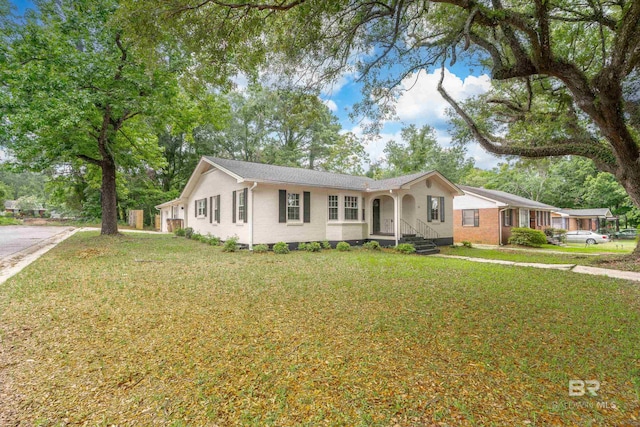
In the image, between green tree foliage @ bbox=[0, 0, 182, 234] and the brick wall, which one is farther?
the brick wall

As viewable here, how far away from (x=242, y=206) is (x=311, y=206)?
122 inches

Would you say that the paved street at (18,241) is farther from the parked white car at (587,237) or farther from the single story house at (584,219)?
the single story house at (584,219)

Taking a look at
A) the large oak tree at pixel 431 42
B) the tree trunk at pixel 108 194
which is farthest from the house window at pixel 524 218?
the tree trunk at pixel 108 194

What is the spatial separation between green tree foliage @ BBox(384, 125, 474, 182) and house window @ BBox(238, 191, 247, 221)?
2644 cm

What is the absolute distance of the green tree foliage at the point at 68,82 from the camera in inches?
435

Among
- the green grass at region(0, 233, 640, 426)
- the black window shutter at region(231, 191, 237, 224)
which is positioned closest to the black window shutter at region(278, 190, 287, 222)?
the black window shutter at region(231, 191, 237, 224)

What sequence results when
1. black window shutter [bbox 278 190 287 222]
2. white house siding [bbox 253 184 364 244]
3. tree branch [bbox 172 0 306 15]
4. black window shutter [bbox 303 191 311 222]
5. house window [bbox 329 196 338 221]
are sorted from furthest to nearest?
house window [bbox 329 196 338 221] < black window shutter [bbox 303 191 311 222] < black window shutter [bbox 278 190 287 222] < white house siding [bbox 253 184 364 244] < tree branch [bbox 172 0 306 15]

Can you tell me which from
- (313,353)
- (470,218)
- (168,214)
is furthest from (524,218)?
(168,214)

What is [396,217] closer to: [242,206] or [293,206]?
[293,206]

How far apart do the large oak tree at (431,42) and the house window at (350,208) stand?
6.30 metres

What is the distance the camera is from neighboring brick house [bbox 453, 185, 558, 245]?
18.7 meters

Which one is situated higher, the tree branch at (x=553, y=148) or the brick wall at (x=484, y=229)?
the tree branch at (x=553, y=148)

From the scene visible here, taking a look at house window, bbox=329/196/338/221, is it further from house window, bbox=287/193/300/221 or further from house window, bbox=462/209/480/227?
house window, bbox=462/209/480/227

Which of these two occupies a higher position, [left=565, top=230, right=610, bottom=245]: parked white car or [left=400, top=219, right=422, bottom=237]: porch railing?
[left=400, top=219, right=422, bottom=237]: porch railing
